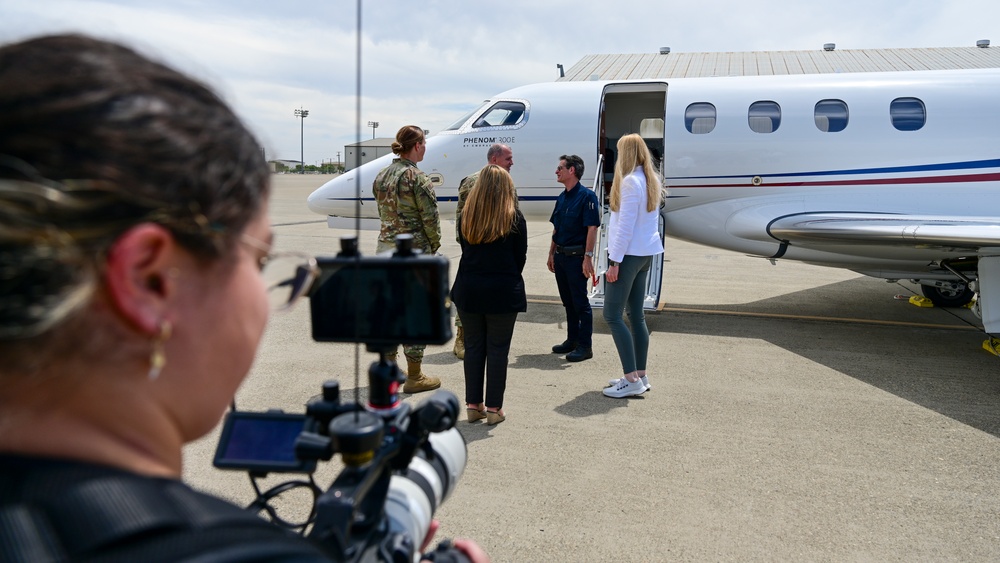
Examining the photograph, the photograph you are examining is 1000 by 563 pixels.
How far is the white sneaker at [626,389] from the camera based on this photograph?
200 inches

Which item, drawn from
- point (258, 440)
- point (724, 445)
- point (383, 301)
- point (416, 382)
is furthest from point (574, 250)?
point (258, 440)

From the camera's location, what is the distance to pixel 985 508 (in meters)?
3.51

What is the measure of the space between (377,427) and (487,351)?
Answer: 341 centimetres

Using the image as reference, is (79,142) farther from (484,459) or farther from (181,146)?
(484,459)

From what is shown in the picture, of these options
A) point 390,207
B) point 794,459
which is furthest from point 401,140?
point 794,459

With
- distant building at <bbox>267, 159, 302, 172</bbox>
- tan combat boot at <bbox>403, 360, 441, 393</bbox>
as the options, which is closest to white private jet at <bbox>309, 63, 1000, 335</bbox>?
tan combat boot at <bbox>403, 360, 441, 393</bbox>

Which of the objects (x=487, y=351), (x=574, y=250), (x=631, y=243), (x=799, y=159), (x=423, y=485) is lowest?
(x=487, y=351)

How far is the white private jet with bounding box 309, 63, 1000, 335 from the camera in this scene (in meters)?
7.54

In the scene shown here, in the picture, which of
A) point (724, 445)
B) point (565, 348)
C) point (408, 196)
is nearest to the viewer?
point (724, 445)

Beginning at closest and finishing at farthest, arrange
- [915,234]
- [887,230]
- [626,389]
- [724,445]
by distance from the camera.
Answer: [724,445], [626,389], [915,234], [887,230]

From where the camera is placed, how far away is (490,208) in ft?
14.3

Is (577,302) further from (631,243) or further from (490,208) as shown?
(490,208)

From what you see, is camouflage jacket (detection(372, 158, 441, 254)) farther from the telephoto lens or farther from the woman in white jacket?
the telephoto lens

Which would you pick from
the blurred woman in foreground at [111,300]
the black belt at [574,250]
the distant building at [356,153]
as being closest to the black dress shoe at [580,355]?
the black belt at [574,250]
